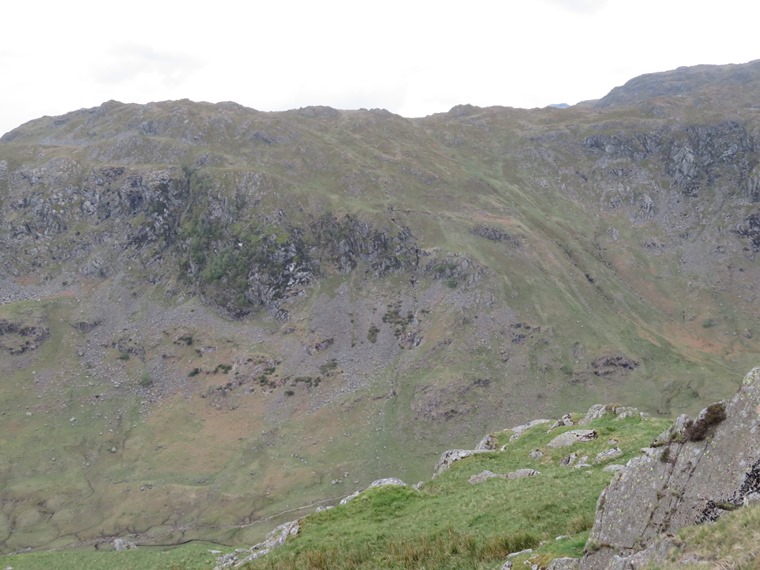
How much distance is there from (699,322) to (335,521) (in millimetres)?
187180

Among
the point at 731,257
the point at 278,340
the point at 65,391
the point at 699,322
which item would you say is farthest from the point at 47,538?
the point at 731,257

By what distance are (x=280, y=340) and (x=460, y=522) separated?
142m

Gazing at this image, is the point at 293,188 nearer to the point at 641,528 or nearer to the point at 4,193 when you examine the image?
the point at 4,193

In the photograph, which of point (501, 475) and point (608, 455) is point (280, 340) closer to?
point (501, 475)

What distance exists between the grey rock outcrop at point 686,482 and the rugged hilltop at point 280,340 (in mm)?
109137

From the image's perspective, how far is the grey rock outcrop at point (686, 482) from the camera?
43.0 ft

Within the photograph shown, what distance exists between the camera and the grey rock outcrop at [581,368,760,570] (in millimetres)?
13102

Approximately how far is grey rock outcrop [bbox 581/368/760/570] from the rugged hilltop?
109 m

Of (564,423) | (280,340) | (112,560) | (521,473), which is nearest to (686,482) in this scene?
(521,473)

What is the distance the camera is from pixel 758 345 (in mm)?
164750

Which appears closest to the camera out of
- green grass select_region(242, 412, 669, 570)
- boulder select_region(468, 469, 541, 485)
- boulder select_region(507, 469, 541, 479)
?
green grass select_region(242, 412, 669, 570)

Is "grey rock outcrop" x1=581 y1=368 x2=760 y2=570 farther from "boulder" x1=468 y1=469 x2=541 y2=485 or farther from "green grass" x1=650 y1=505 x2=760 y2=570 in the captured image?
"boulder" x1=468 y1=469 x2=541 y2=485

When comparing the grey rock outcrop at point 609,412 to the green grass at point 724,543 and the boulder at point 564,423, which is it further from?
the green grass at point 724,543

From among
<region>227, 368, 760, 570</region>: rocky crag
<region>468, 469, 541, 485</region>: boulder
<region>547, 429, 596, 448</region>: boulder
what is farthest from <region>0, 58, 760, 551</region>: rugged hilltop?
<region>227, 368, 760, 570</region>: rocky crag
